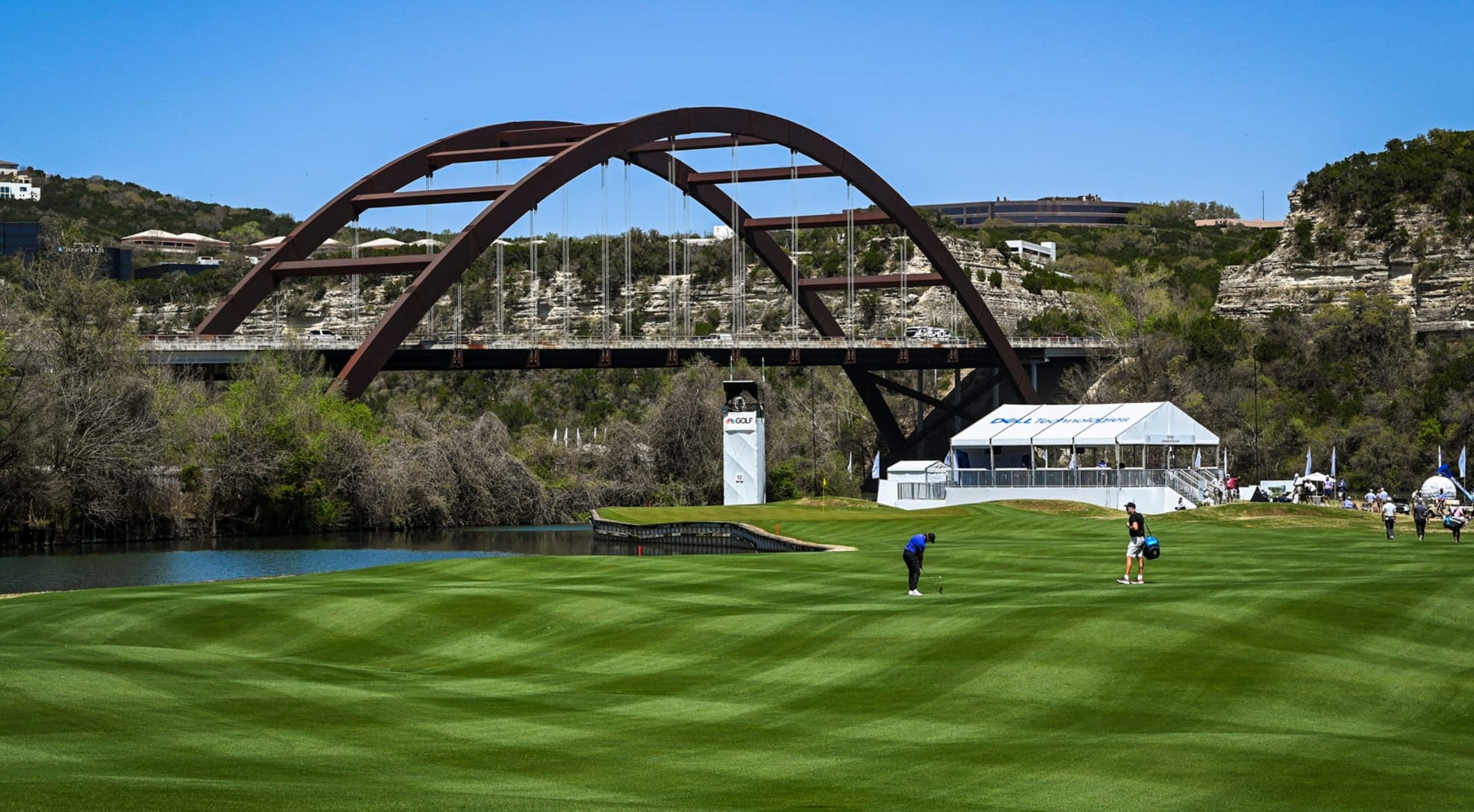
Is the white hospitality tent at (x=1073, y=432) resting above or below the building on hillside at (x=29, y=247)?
below

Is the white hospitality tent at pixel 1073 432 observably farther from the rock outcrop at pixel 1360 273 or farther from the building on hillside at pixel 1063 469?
the rock outcrop at pixel 1360 273

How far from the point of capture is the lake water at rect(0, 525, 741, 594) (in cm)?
4959

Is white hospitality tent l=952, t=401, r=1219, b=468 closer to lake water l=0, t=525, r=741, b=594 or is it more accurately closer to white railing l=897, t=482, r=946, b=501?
white railing l=897, t=482, r=946, b=501

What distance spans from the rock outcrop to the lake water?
65.6 metres

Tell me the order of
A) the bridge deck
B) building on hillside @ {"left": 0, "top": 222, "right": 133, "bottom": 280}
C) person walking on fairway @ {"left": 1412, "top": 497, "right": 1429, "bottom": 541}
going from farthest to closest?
building on hillside @ {"left": 0, "top": 222, "right": 133, "bottom": 280} < the bridge deck < person walking on fairway @ {"left": 1412, "top": 497, "right": 1429, "bottom": 541}

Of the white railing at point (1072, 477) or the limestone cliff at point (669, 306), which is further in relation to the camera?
the limestone cliff at point (669, 306)

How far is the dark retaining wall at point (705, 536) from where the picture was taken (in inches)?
2147

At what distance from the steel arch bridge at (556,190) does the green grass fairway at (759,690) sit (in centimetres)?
4142

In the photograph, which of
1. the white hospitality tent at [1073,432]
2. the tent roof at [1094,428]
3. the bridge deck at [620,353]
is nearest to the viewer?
the tent roof at [1094,428]

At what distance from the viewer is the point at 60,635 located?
27.8 m

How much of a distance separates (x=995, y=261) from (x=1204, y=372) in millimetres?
52228

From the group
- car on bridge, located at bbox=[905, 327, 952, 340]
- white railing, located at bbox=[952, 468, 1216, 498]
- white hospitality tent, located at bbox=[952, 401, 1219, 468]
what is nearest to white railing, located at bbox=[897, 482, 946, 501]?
white railing, located at bbox=[952, 468, 1216, 498]

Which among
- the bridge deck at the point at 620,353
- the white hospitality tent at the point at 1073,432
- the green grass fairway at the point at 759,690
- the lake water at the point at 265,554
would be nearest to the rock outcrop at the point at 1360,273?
the bridge deck at the point at 620,353

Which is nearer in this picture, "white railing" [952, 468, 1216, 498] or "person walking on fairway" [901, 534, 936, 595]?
"person walking on fairway" [901, 534, 936, 595]
